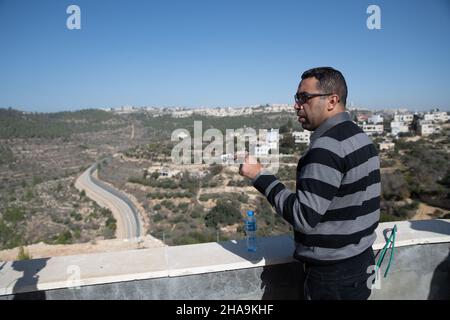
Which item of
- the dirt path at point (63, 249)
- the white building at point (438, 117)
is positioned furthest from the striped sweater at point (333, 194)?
the white building at point (438, 117)

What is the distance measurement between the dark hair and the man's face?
0.07 feet

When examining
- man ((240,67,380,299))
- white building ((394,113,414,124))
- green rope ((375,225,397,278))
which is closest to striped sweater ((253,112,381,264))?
man ((240,67,380,299))

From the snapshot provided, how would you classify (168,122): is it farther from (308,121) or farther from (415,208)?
(308,121)

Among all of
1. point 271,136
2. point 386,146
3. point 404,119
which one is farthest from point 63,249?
point 404,119

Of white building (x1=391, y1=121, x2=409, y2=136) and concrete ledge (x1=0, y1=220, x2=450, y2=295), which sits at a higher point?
white building (x1=391, y1=121, x2=409, y2=136)

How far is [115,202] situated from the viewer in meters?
21.6

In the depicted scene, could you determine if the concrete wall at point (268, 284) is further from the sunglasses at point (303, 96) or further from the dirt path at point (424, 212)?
the dirt path at point (424, 212)

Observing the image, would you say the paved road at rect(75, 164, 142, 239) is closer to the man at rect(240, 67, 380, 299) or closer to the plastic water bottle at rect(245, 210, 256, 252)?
the plastic water bottle at rect(245, 210, 256, 252)

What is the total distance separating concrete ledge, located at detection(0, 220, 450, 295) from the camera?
1437 millimetres

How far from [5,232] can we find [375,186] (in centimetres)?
1573

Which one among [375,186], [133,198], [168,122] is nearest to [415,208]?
[375,186]

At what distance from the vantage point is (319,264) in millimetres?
1274

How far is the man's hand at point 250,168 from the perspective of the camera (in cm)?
132

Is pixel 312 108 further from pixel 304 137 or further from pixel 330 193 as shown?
pixel 304 137
